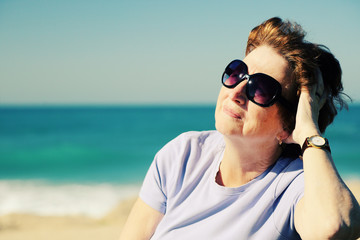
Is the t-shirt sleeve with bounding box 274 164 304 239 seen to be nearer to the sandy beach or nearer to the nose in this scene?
the nose

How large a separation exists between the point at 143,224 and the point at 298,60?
53.3 inches

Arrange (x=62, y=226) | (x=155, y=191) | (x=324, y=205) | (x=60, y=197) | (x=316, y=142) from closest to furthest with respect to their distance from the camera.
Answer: (x=324, y=205)
(x=316, y=142)
(x=155, y=191)
(x=62, y=226)
(x=60, y=197)

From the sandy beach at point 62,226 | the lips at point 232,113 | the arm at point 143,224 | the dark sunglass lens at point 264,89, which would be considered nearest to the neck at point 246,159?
the lips at point 232,113

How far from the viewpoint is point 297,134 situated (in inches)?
84.8

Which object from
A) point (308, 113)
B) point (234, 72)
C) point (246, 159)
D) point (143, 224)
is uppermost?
point (234, 72)

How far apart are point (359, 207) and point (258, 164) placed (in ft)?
2.03

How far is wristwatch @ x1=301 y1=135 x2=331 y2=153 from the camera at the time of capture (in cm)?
196

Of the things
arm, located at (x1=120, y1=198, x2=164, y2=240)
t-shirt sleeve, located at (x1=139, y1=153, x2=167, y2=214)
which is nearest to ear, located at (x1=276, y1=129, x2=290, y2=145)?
t-shirt sleeve, located at (x1=139, y1=153, x2=167, y2=214)

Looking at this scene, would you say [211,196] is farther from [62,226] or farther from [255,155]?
[62,226]

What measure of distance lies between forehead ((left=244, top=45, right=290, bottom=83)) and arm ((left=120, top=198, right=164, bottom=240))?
1052 mm

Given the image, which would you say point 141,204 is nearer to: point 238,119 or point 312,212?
point 238,119

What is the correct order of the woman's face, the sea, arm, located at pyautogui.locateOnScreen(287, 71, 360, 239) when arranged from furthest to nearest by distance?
the sea, the woman's face, arm, located at pyautogui.locateOnScreen(287, 71, 360, 239)

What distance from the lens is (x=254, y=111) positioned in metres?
2.23

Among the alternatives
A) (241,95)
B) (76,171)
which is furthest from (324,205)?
(76,171)
